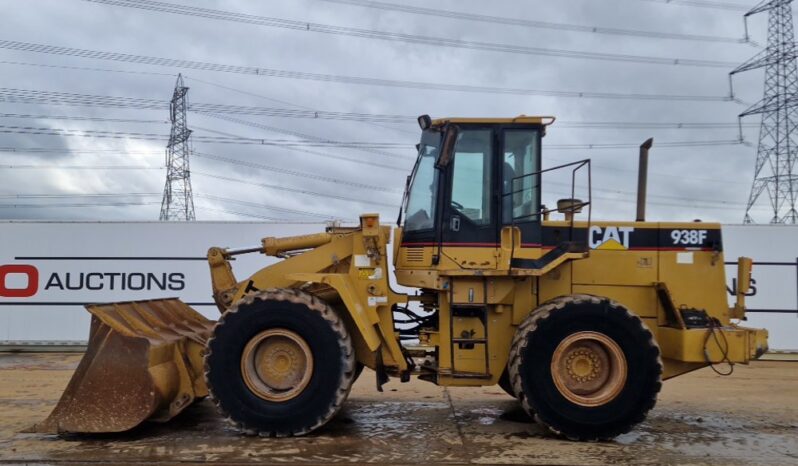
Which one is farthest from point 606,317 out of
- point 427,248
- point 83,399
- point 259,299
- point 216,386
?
point 83,399

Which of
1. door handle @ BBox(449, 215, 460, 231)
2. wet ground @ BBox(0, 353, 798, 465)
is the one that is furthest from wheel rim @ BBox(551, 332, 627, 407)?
door handle @ BBox(449, 215, 460, 231)

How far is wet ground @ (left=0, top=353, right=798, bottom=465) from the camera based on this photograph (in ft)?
17.2

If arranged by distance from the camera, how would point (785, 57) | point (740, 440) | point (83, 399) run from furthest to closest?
point (785, 57), point (740, 440), point (83, 399)

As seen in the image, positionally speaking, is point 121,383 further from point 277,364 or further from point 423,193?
point 423,193

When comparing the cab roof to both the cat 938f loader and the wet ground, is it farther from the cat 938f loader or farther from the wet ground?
the wet ground

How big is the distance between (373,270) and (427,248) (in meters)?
0.55

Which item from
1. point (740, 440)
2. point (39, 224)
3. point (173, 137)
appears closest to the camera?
point (740, 440)

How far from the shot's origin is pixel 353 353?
19.1ft

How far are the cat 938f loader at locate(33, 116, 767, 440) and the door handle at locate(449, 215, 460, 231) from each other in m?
0.01

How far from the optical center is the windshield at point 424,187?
625 cm

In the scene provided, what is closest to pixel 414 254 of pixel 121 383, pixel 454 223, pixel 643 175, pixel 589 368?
pixel 454 223

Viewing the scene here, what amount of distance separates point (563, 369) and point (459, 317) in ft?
3.41

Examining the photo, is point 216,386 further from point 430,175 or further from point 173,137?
point 173,137

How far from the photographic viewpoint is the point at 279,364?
585 centimetres
